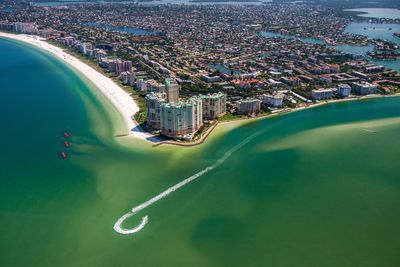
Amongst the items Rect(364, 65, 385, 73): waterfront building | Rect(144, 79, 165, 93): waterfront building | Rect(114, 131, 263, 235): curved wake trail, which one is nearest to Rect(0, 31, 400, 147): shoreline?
Rect(144, 79, 165, 93): waterfront building

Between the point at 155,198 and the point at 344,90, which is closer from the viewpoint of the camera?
the point at 155,198

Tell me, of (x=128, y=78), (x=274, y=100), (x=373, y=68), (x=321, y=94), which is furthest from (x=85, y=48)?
(x=373, y=68)

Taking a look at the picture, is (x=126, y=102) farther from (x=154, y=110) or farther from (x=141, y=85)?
(x=154, y=110)

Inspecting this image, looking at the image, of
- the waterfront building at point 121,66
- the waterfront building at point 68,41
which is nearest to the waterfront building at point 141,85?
the waterfront building at point 121,66

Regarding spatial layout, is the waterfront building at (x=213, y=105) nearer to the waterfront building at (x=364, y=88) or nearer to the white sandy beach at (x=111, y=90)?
the white sandy beach at (x=111, y=90)

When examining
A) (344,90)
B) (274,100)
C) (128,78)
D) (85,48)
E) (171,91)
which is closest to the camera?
(171,91)

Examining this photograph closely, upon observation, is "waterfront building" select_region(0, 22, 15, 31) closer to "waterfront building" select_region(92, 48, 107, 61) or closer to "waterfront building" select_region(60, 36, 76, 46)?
"waterfront building" select_region(60, 36, 76, 46)

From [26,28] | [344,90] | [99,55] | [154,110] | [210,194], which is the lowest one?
Result: [210,194]
